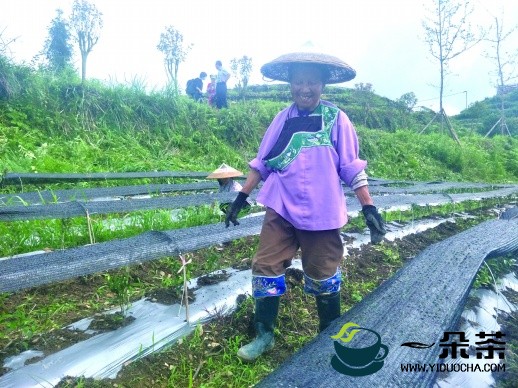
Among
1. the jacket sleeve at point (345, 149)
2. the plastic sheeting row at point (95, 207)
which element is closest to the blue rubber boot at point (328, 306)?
the jacket sleeve at point (345, 149)

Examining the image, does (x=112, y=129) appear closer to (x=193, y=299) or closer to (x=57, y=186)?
(x=57, y=186)

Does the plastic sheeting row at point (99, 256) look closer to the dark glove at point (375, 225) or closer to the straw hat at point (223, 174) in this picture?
the dark glove at point (375, 225)

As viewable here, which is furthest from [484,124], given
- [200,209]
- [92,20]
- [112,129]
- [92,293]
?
A: [92,293]

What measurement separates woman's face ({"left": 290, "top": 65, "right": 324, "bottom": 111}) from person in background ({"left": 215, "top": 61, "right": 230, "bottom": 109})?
8.77 m

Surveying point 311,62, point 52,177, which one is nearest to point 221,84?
point 52,177

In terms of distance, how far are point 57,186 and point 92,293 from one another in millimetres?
3175

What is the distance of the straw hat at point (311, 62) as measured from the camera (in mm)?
2082

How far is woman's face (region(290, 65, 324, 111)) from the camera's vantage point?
2156 mm

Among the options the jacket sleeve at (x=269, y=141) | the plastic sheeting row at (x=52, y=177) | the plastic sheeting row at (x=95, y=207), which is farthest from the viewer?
the plastic sheeting row at (x=52, y=177)

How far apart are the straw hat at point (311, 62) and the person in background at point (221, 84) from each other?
8.52 meters

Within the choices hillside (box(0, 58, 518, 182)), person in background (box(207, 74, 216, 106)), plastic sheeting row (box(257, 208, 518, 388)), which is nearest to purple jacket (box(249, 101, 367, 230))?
plastic sheeting row (box(257, 208, 518, 388))

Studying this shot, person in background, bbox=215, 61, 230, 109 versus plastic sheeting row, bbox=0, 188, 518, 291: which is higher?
person in background, bbox=215, 61, 230, 109

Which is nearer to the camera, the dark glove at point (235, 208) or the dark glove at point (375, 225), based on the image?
the dark glove at point (375, 225)

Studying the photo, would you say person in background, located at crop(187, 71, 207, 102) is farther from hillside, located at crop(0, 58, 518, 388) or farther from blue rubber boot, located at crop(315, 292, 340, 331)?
blue rubber boot, located at crop(315, 292, 340, 331)
